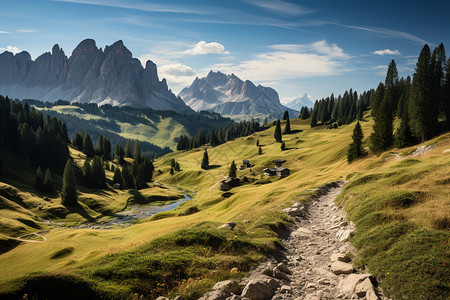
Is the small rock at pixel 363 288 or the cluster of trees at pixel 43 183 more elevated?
the small rock at pixel 363 288

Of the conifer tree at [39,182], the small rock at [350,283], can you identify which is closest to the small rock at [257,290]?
the small rock at [350,283]

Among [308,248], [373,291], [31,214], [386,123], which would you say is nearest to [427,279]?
[373,291]

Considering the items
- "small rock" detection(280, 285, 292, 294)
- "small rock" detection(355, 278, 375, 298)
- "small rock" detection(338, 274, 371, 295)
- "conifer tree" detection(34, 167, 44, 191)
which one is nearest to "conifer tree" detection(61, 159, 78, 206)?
"conifer tree" detection(34, 167, 44, 191)

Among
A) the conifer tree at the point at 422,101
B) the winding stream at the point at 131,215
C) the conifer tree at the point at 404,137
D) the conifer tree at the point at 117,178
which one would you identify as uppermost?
the conifer tree at the point at 422,101

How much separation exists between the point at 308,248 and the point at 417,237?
24.3ft

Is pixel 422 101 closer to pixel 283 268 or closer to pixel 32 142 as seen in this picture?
pixel 283 268

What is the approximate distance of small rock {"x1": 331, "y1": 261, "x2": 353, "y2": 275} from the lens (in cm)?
1521

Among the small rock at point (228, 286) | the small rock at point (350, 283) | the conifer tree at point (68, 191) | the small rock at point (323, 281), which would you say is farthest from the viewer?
the conifer tree at point (68, 191)

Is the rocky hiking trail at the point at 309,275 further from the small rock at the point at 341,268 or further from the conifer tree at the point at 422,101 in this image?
the conifer tree at the point at 422,101

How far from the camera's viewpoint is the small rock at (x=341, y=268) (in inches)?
599

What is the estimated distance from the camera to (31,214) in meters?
92.1

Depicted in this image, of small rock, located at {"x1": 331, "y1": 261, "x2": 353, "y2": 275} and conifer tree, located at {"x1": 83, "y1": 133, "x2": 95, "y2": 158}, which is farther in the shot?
conifer tree, located at {"x1": 83, "y1": 133, "x2": 95, "y2": 158}

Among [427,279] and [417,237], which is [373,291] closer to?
[427,279]

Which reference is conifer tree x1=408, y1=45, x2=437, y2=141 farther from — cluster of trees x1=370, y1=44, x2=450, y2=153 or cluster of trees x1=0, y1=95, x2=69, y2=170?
cluster of trees x1=0, y1=95, x2=69, y2=170
